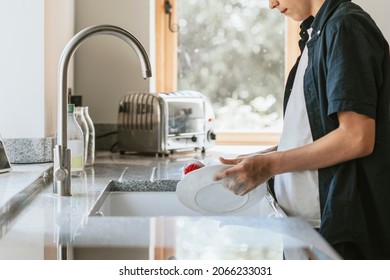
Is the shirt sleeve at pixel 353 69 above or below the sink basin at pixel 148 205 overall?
above

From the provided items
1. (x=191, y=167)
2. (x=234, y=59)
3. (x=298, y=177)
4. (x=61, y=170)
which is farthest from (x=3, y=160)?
(x=234, y=59)

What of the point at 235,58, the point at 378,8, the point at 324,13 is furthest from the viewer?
the point at 235,58

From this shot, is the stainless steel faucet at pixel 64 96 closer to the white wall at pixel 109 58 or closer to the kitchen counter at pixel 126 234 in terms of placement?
the kitchen counter at pixel 126 234

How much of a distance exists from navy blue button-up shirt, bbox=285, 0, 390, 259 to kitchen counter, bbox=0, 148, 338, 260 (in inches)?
7.9

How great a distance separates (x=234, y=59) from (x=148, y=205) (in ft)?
4.39

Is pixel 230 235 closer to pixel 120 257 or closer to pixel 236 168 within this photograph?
pixel 120 257

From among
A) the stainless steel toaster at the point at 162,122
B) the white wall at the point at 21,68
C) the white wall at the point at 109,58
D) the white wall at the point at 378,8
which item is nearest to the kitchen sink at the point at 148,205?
the white wall at the point at 21,68

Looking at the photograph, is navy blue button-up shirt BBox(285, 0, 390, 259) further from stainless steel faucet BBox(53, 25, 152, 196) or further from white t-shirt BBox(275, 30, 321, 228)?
stainless steel faucet BBox(53, 25, 152, 196)

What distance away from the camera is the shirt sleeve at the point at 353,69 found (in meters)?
1.35

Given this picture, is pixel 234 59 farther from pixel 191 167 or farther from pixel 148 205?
pixel 191 167

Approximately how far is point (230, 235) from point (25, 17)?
1.20 metres

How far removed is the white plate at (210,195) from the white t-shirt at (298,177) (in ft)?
0.29

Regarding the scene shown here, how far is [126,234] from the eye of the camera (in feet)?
3.70

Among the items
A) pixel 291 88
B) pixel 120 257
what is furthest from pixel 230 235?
pixel 291 88
